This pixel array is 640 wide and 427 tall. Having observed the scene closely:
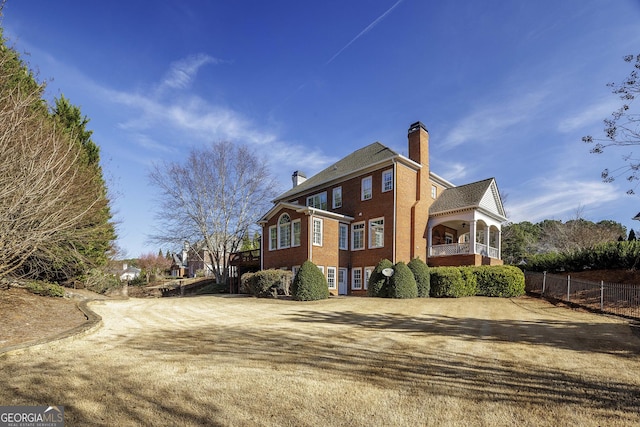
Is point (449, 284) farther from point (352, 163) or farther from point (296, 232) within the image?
point (352, 163)

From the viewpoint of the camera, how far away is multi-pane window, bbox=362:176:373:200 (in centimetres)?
2457

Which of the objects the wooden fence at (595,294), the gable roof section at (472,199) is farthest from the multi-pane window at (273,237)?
the wooden fence at (595,294)

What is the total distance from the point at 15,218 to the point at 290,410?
344 inches

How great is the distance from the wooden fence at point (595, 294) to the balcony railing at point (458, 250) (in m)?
4.67

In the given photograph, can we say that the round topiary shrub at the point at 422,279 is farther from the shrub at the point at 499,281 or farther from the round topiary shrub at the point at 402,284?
the shrub at the point at 499,281

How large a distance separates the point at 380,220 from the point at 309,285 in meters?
8.06

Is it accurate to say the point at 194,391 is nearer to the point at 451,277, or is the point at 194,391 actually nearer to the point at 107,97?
the point at 107,97

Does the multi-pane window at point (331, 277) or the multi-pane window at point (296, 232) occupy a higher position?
the multi-pane window at point (296, 232)

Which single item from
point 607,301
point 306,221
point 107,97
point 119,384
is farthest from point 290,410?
point 306,221

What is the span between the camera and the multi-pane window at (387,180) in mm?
23219

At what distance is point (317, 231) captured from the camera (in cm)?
2300

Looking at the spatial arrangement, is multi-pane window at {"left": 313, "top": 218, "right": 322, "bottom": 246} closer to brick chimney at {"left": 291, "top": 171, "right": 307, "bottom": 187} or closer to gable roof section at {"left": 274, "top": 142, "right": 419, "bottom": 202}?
gable roof section at {"left": 274, "top": 142, "right": 419, "bottom": 202}

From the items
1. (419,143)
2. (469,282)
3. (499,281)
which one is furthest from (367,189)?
(499,281)

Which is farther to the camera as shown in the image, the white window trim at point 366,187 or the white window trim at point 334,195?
the white window trim at point 334,195
